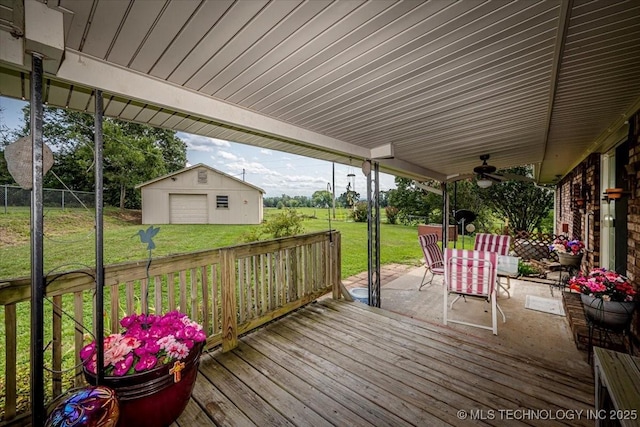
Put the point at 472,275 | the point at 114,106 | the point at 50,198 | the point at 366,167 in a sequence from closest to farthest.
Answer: the point at 50,198 → the point at 114,106 → the point at 472,275 → the point at 366,167

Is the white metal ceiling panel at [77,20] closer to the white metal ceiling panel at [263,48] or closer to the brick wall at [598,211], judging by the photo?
the white metal ceiling panel at [263,48]

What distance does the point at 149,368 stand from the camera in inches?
57.9

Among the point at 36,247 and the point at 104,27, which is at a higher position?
the point at 104,27

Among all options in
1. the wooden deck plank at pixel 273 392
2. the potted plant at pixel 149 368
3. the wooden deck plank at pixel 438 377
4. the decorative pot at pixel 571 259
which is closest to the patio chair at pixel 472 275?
the wooden deck plank at pixel 438 377

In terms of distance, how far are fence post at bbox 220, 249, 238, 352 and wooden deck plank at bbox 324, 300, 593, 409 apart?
48.0 inches

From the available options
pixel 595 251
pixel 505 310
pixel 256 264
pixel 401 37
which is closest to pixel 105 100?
pixel 256 264

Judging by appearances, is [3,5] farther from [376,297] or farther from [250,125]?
[376,297]

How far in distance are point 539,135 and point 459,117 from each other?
5.47ft

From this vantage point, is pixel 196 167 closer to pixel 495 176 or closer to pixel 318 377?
pixel 318 377

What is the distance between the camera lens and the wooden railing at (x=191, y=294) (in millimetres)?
1547

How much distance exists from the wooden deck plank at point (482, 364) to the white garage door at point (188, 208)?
6.58ft

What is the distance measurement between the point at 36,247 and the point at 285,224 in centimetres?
346

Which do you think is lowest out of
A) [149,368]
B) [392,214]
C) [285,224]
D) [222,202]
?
[149,368]

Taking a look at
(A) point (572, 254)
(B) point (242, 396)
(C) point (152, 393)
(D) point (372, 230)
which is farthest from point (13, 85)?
(A) point (572, 254)
